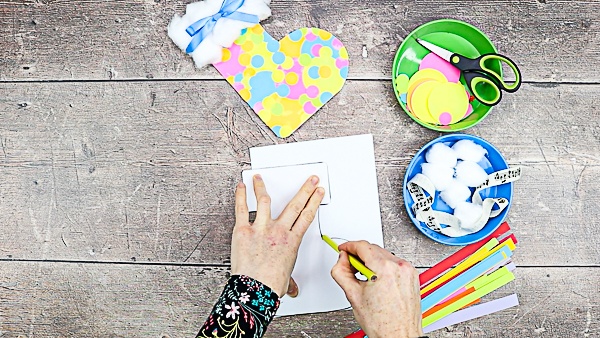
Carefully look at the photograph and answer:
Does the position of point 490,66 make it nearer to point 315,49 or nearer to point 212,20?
point 315,49

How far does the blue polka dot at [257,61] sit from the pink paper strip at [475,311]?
47 centimetres

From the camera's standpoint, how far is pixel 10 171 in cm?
85

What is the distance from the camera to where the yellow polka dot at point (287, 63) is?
2.72ft

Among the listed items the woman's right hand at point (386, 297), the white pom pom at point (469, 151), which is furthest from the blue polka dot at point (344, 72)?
the woman's right hand at point (386, 297)

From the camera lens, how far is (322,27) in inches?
→ 33.0

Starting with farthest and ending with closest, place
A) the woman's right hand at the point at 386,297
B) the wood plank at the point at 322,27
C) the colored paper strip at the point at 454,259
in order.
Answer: the wood plank at the point at 322,27 < the colored paper strip at the point at 454,259 < the woman's right hand at the point at 386,297

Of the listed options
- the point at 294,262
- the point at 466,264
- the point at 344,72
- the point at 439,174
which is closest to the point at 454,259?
the point at 466,264

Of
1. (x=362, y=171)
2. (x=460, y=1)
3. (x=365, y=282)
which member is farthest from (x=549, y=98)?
(x=365, y=282)

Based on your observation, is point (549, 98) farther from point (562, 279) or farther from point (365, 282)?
point (365, 282)

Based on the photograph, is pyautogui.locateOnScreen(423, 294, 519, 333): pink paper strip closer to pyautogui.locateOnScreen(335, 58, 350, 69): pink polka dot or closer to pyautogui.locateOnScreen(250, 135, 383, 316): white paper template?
pyautogui.locateOnScreen(250, 135, 383, 316): white paper template

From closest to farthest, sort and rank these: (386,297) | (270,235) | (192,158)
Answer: (386,297) < (270,235) < (192,158)

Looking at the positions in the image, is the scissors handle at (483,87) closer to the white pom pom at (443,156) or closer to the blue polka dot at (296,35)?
the white pom pom at (443,156)

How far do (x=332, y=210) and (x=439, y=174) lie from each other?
170mm

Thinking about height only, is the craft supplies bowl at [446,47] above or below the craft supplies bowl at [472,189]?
above
